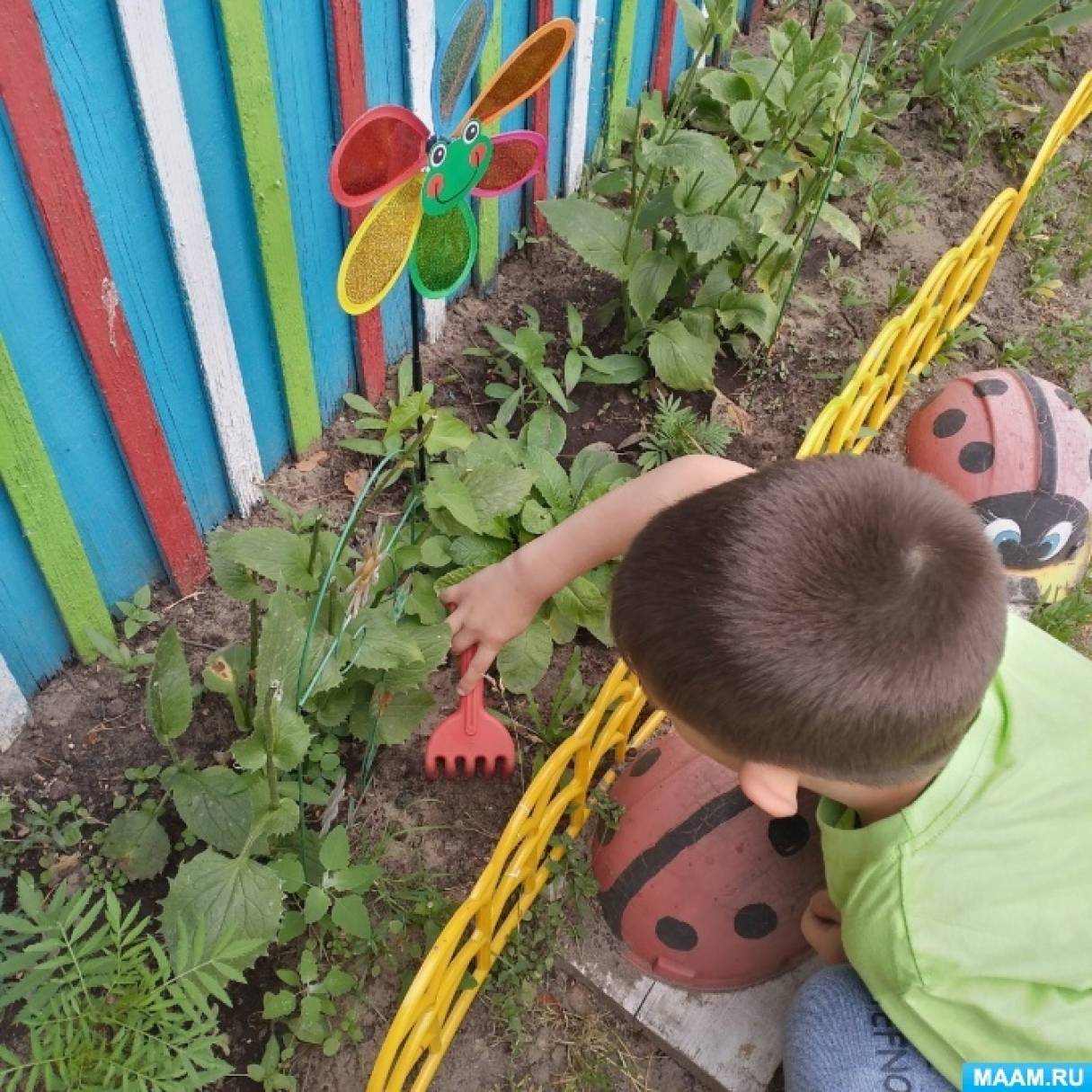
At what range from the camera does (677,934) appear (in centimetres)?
159

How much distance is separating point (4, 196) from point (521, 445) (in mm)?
1087

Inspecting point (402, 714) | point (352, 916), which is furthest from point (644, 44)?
point (352, 916)

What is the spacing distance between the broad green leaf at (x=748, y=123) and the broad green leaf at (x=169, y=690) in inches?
63.7

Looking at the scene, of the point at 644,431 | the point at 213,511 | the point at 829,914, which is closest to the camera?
the point at 829,914

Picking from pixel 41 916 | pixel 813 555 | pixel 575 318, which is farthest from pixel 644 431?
pixel 41 916

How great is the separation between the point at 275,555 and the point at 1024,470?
146 cm

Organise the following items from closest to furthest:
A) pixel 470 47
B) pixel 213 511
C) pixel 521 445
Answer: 1. pixel 470 47
2. pixel 213 511
3. pixel 521 445

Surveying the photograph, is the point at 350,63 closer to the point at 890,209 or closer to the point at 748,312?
the point at 748,312

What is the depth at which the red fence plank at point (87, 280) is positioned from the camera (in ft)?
3.89

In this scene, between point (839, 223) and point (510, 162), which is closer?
point (510, 162)

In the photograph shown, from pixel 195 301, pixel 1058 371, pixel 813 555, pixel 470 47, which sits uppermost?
pixel 470 47

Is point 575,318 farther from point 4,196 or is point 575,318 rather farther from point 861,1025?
point 861,1025

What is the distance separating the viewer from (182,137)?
144cm

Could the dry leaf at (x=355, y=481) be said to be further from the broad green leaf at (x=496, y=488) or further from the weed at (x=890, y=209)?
the weed at (x=890, y=209)
